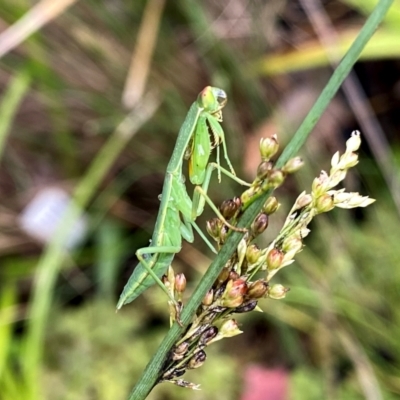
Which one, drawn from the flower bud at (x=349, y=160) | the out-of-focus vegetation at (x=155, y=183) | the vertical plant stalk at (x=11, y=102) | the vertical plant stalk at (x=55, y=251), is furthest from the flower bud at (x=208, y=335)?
the vertical plant stalk at (x=11, y=102)

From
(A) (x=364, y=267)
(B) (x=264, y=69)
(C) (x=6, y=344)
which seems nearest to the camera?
(C) (x=6, y=344)

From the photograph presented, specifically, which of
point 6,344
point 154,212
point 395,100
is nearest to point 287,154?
point 6,344

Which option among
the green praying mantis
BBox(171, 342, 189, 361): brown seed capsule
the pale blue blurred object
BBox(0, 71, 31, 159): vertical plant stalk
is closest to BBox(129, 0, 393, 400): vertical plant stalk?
BBox(171, 342, 189, 361): brown seed capsule

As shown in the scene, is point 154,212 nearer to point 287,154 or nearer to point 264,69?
point 264,69

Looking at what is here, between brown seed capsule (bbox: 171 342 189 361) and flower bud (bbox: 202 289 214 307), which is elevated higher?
flower bud (bbox: 202 289 214 307)

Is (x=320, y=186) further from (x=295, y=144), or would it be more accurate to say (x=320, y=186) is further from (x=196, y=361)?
(x=196, y=361)

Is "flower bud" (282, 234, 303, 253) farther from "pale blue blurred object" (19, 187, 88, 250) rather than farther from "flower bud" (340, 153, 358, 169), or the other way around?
"pale blue blurred object" (19, 187, 88, 250)

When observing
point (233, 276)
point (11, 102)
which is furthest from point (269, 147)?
point (11, 102)
